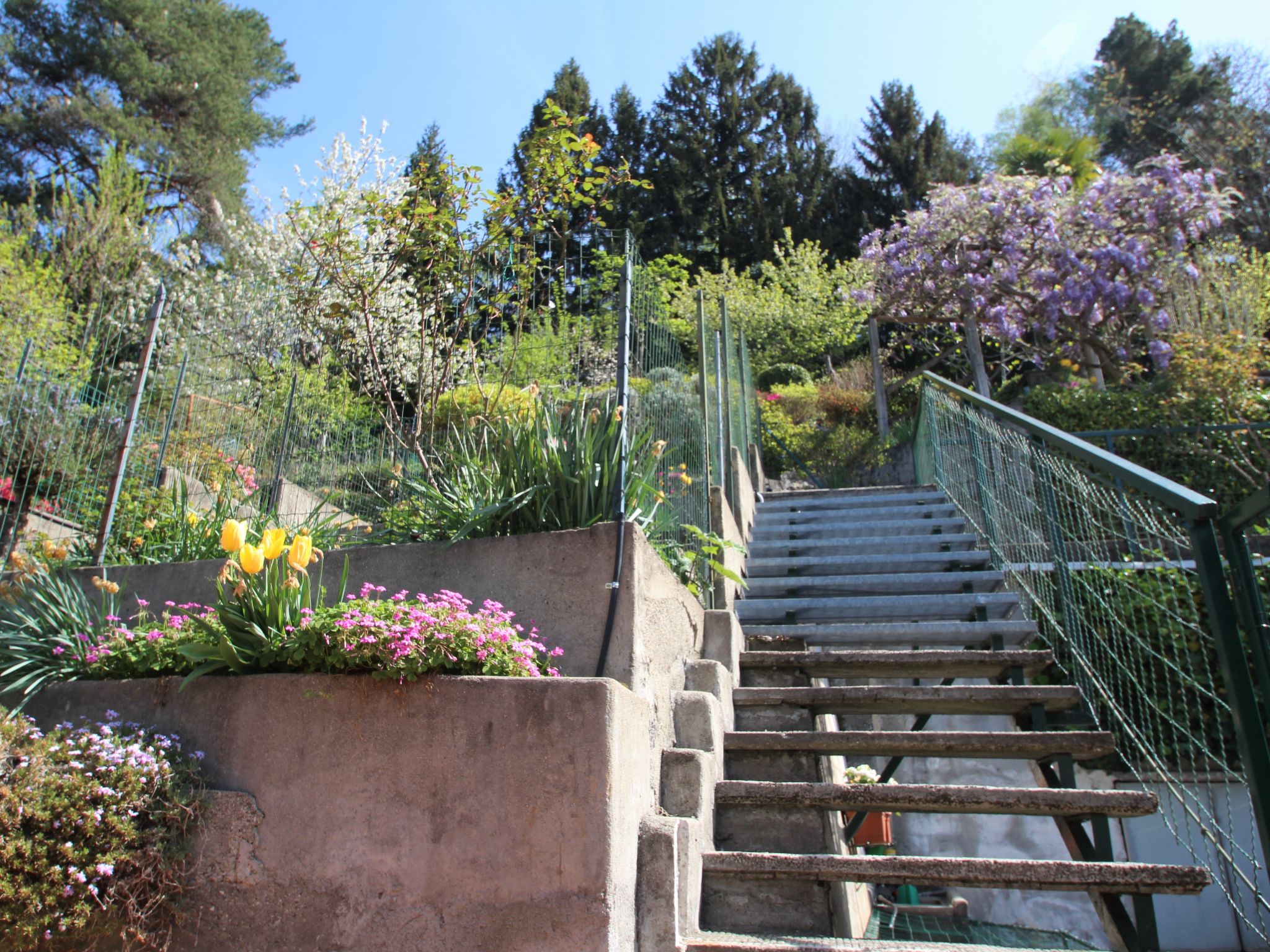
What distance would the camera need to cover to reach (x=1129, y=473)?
2.84 meters

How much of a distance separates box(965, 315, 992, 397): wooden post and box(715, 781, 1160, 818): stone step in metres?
11.4

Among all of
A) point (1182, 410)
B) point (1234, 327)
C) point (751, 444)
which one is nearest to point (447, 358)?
point (751, 444)

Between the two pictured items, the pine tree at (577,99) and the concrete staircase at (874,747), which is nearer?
the concrete staircase at (874,747)

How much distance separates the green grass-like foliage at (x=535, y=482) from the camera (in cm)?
341

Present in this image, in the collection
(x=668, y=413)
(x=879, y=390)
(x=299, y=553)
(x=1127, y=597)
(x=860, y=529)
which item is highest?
(x=879, y=390)

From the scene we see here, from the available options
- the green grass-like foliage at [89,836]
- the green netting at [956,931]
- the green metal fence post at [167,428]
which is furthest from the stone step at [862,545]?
the green grass-like foliage at [89,836]

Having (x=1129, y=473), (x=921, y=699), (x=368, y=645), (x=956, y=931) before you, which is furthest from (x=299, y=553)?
(x=956, y=931)

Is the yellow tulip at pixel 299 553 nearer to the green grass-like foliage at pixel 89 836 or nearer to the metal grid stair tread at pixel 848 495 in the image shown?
the green grass-like foliage at pixel 89 836

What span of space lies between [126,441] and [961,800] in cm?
425

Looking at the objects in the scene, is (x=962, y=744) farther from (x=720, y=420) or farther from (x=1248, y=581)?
(x=720, y=420)

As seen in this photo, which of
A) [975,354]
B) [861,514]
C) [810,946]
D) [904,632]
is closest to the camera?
[810,946]

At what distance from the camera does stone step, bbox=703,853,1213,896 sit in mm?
2529

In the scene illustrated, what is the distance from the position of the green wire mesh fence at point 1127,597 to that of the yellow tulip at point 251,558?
8.75 feet

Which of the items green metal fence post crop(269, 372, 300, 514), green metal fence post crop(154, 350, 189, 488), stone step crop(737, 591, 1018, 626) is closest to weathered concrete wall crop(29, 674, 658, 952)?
green metal fence post crop(269, 372, 300, 514)
